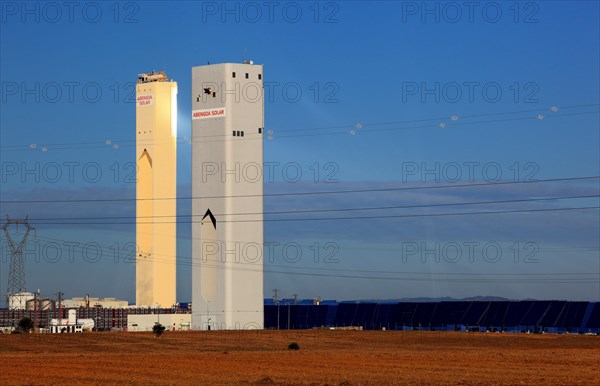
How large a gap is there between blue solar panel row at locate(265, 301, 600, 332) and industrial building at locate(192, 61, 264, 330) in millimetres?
17521

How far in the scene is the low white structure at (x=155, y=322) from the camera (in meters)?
184

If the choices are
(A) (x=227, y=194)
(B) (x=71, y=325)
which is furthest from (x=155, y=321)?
(A) (x=227, y=194)

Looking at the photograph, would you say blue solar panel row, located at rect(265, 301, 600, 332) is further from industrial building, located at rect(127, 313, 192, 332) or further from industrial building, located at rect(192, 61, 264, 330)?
industrial building, located at rect(192, 61, 264, 330)

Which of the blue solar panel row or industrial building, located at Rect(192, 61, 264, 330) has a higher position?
industrial building, located at Rect(192, 61, 264, 330)

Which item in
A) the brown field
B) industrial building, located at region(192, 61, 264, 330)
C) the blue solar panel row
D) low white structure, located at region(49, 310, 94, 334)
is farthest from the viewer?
low white structure, located at region(49, 310, 94, 334)

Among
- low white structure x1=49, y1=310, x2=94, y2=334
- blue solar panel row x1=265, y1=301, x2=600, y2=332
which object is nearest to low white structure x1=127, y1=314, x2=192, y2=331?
low white structure x1=49, y1=310, x2=94, y2=334

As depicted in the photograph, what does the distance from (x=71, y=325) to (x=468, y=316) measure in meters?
67.4

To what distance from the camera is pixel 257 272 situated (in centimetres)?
17175

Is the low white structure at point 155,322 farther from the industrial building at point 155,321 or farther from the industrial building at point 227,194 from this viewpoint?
the industrial building at point 227,194

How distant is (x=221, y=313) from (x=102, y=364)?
88.3 m

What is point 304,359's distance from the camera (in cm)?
8769

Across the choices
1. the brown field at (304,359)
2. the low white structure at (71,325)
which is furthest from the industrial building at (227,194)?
the brown field at (304,359)

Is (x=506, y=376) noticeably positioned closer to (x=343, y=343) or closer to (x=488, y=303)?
(x=343, y=343)

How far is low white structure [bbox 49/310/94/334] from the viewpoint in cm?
17975
